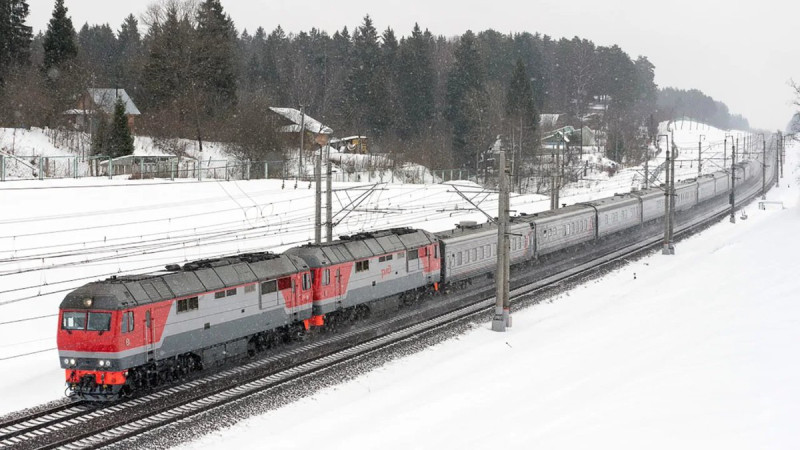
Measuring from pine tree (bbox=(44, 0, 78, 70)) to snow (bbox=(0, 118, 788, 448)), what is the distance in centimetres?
2580

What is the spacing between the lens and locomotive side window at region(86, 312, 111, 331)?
71.2ft

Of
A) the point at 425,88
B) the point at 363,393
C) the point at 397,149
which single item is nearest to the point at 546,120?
the point at 425,88

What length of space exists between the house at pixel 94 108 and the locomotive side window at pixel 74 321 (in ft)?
150

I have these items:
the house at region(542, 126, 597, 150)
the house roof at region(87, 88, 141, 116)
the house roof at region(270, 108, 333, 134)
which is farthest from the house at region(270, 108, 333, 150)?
the house at region(542, 126, 597, 150)

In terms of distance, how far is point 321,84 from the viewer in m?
127

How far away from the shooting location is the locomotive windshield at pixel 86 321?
21734 mm

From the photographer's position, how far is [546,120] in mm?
135000

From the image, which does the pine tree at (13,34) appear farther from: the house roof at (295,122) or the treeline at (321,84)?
the house roof at (295,122)

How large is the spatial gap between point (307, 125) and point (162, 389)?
6419 centimetres

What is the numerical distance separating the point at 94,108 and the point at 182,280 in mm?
56065

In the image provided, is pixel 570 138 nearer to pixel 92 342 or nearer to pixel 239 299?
pixel 239 299

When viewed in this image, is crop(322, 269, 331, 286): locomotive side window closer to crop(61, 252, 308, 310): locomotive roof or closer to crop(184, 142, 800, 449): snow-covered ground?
crop(61, 252, 308, 310): locomotive roof

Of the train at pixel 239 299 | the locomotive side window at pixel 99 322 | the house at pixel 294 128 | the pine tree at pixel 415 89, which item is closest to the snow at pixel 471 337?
the train at pixel 239 299

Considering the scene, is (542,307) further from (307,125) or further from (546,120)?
(546,120)
